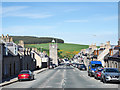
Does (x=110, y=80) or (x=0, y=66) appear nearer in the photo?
(x=110, y=80)

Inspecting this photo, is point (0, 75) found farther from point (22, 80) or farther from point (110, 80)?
point (110, 80)

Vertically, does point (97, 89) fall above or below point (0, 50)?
below

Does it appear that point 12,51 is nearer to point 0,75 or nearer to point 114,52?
point 0,75

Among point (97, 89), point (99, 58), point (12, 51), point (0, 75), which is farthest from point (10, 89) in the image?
point (99, 58)

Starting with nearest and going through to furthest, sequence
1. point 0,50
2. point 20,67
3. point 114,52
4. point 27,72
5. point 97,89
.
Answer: point 97,89, point 27,72, point 0,50, point 20,67, point 114,52

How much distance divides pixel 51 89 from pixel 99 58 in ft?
203

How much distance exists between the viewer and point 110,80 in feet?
92.5

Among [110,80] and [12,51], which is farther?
[12,51]

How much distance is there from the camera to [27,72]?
34.2 m

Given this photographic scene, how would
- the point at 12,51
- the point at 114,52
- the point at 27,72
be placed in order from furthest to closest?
the point at 114,52
the point at 12,51
the point at 27,72

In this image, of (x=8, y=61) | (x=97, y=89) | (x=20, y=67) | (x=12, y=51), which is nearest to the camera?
(x=97, y=89)

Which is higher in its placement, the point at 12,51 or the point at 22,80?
the point at 12,51

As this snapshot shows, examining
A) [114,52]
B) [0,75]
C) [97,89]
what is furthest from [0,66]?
[114,52]

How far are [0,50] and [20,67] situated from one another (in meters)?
20.6
